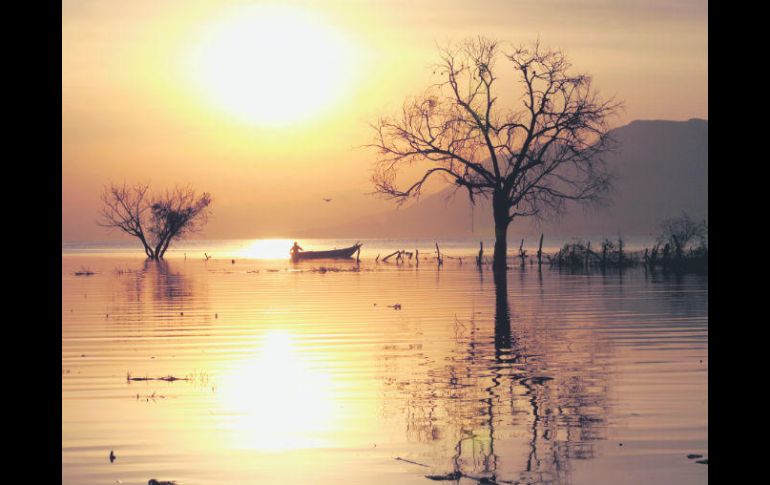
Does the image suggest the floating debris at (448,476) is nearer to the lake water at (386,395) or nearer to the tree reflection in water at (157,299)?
the lake water at (386,395)

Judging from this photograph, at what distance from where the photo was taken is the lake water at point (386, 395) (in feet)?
33.2

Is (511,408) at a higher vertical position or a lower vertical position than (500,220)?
lower

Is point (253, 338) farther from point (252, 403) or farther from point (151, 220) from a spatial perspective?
point (151, 220)

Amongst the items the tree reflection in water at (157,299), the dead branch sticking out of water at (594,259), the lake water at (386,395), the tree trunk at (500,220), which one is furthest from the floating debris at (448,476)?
the dead branch sticking out of water at (594,259)

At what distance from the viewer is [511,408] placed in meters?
12.9

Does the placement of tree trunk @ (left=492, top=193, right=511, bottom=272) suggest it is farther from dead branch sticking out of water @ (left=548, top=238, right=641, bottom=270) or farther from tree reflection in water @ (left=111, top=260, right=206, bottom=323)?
tree reflection in water @ (left=111, top=260, right=206, bottom=323)

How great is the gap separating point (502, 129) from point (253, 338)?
37.6 metres

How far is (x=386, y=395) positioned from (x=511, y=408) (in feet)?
6.59

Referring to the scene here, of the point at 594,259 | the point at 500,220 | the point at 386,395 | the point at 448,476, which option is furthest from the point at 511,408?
the point at 594,259

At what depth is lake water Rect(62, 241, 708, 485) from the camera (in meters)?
10.1

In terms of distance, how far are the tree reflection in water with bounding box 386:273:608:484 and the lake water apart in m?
0.04

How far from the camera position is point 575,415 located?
12445 millimetres

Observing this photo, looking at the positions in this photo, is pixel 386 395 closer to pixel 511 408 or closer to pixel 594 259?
pixel 511 408
